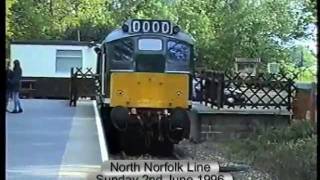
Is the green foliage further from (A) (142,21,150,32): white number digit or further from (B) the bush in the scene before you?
(B) the bush

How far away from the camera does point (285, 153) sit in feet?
20.2

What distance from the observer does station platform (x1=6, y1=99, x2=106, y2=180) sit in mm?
5461

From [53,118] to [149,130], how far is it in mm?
2040

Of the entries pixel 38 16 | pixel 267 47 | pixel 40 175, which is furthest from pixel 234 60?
pixel 38 16

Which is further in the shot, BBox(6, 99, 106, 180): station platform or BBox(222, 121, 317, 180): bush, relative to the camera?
BBox(6, 99, 106, 180): station platform

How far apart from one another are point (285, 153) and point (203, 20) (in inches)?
59.4

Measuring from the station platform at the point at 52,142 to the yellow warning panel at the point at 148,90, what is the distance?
58 cm

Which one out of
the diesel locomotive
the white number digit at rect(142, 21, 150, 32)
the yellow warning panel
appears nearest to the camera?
the white number digit at rect(142, 21, 150, 32)

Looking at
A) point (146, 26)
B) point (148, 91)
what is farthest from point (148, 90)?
point (146, 26)

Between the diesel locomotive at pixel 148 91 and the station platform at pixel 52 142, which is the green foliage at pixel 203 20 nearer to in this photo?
the station platform at pixel 52 142

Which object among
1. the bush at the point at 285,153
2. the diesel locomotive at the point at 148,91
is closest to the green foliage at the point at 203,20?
the bush at the point at 285,153

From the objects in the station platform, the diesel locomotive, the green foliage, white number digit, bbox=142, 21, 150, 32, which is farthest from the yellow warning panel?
white number digit, bbox=142, 21, 150, 32

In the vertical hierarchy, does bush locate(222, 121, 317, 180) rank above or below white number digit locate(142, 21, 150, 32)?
below

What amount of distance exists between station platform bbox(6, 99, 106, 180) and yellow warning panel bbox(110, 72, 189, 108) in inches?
22.8
